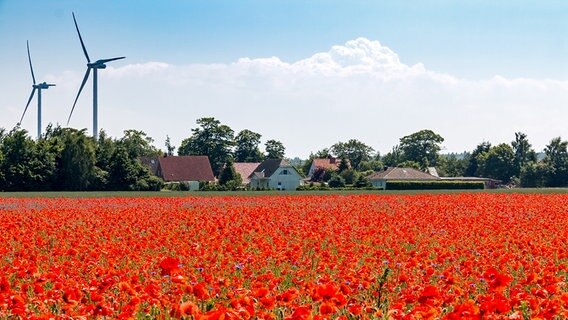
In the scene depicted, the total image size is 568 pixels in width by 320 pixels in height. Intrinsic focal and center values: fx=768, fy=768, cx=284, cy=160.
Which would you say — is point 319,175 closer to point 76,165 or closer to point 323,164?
point 323,164

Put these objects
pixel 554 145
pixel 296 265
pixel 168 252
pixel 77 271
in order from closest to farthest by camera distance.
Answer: pixel 77 271 < pixel 296 265 < pixel 168 252 < pixel 554 145

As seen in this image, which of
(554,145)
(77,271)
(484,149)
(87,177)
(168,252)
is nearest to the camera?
(77,271)

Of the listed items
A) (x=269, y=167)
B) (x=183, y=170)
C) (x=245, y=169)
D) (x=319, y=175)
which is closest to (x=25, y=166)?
(x=183, y=170)

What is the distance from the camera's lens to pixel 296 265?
9.70 metres

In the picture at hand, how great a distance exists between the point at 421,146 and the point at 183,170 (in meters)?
69.8

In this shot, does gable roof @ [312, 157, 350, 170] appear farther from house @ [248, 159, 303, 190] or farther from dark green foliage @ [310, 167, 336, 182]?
house @ [248, 159, 303, 190]

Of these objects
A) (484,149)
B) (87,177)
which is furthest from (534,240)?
(484,149)

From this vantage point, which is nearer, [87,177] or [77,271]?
[77,271]

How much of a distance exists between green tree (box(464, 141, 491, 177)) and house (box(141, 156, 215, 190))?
202 feet

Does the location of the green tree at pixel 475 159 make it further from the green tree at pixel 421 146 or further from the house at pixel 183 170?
the house at pixel 183 170

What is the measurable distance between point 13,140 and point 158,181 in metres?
14.4

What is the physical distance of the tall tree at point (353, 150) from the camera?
16888 cm

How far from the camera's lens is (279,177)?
115m

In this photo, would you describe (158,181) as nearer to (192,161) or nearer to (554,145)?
→ (192,161)
